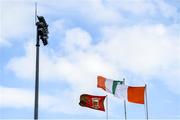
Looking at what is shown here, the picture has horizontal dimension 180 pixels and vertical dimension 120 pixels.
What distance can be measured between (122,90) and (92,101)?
2113 mm

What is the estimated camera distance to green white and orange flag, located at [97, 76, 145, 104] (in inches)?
1203

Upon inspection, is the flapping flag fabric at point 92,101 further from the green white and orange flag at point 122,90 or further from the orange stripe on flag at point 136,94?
the orange stripe on flag at point 136,94

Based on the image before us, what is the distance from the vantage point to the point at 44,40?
19.8 metres

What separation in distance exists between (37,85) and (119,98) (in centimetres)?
1339

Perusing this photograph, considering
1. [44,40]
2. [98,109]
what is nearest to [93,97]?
[98,109]

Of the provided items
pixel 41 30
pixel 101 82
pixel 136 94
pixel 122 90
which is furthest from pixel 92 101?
pixel 41 30

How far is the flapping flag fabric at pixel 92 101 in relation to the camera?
3066 centimetres

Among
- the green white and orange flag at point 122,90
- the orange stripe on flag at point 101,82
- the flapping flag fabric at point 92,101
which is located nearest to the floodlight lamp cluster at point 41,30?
the flapping flag fabric at point 92,101

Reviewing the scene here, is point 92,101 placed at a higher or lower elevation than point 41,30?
lower

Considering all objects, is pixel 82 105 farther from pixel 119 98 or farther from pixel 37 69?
pixel 37 69

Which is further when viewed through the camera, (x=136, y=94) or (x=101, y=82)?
(x=101, y=82)

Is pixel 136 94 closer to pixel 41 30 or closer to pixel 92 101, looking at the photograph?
pixel 92 101

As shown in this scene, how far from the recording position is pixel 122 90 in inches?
1239

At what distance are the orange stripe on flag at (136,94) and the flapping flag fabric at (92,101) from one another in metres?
1.90
